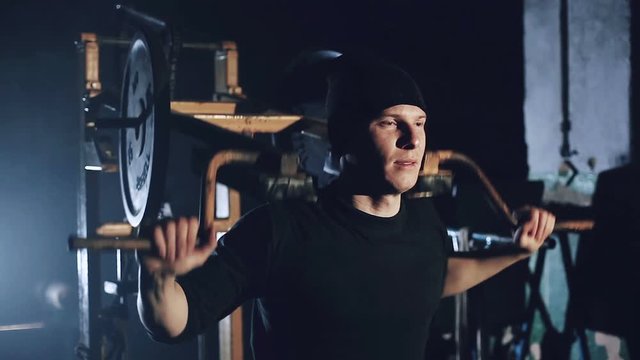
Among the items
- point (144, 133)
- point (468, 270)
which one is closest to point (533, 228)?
point (468, 270)

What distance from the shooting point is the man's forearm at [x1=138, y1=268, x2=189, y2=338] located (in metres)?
1.86

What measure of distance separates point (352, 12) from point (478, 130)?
1.44 metres

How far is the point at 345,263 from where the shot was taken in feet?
7.09

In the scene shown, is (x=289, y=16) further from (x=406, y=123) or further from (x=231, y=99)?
(x=406, y=123)

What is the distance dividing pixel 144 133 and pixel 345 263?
1645 mm

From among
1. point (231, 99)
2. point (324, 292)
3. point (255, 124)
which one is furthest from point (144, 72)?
point (324, 292)

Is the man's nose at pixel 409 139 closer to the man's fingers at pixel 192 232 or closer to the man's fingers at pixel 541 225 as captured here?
the man's fingers at pixel 541 225

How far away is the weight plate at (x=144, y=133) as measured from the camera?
313 centimetres

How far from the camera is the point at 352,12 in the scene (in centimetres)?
611

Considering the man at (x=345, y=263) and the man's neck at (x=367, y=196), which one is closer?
the man at (x=345, y=263)

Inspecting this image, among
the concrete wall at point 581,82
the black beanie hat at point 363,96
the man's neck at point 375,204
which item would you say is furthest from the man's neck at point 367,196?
the concrete wall at point 581,82

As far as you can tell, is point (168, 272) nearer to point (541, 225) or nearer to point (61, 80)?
point (541, 225)

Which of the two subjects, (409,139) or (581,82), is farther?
(581,82)

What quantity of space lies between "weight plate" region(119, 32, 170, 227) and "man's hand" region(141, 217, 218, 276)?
134 centimetres
